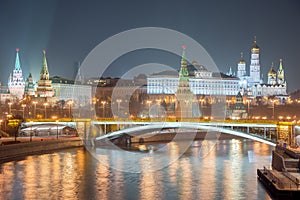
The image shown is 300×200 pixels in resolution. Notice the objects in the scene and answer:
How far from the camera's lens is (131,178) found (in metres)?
15.1

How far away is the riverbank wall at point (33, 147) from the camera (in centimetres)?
1842

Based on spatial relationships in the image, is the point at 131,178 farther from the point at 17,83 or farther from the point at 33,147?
the point at 17,83

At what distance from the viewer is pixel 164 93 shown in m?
55.2

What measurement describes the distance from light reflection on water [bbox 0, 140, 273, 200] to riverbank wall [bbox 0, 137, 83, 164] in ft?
1.82

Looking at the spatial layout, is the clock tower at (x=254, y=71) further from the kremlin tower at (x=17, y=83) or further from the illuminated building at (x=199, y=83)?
the kremlin tower at (x=17, y=83)

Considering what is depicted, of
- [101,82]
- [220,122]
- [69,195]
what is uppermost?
[101,82]

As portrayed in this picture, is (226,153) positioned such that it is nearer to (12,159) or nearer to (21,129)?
(12,159)

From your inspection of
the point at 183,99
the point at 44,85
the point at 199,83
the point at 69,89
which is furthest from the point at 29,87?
the point at 183,99

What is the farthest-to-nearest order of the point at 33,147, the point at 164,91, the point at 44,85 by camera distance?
1. the point at 164,91
2. the point at 44,85
3. the point at 33,147

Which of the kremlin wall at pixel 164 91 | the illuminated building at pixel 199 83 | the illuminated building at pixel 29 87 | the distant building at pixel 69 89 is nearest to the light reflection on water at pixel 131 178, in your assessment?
the kremlin wall at pixel 164 91

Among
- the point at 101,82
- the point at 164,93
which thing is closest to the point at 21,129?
the point at 164,93

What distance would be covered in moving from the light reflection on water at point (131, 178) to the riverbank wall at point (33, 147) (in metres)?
0.55

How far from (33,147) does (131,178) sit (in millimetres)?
6104

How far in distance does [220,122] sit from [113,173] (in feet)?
21.2
